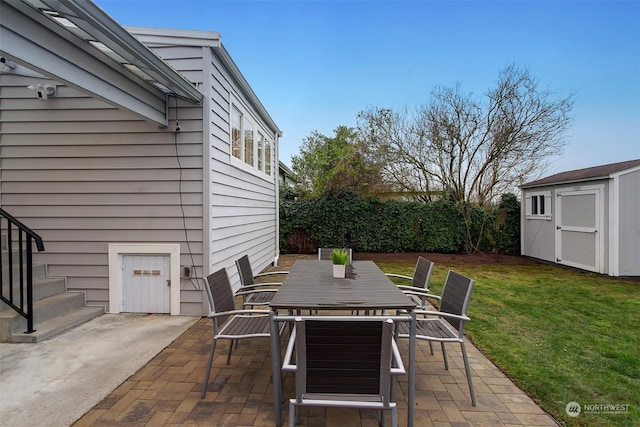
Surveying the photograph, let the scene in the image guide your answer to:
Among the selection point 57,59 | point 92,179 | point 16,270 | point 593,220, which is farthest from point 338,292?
point 593,220

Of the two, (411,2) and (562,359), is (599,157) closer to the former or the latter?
(411,2)

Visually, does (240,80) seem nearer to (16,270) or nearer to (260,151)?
(260,151)

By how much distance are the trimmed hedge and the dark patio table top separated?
6680 millimetres

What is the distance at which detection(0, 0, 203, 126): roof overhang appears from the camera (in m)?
2.02

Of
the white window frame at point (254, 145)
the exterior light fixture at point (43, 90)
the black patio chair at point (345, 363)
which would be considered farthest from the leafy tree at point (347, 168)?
the black patio chair at point (345, 363)

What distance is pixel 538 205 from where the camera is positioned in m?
9.27

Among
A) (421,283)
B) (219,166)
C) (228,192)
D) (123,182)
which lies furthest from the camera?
(228,192)

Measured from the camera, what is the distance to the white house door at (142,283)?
4.28 meters

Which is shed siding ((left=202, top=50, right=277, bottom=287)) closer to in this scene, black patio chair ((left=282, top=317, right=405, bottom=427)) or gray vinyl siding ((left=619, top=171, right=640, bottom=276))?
black patio chair ((left=282, top=317, right=405, bottom=427))

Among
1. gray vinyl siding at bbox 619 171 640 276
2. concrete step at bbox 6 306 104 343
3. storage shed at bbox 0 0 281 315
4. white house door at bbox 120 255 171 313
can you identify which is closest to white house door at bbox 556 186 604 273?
gray vinyl siding at bbox 619 171 640 276

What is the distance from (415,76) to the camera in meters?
11.4

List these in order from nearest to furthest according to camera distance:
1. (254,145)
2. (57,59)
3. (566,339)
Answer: (57,59)
(566,339)
(254,145)

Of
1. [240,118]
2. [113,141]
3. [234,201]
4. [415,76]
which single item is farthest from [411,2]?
[113,141]

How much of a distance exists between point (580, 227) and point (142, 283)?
9.22m
